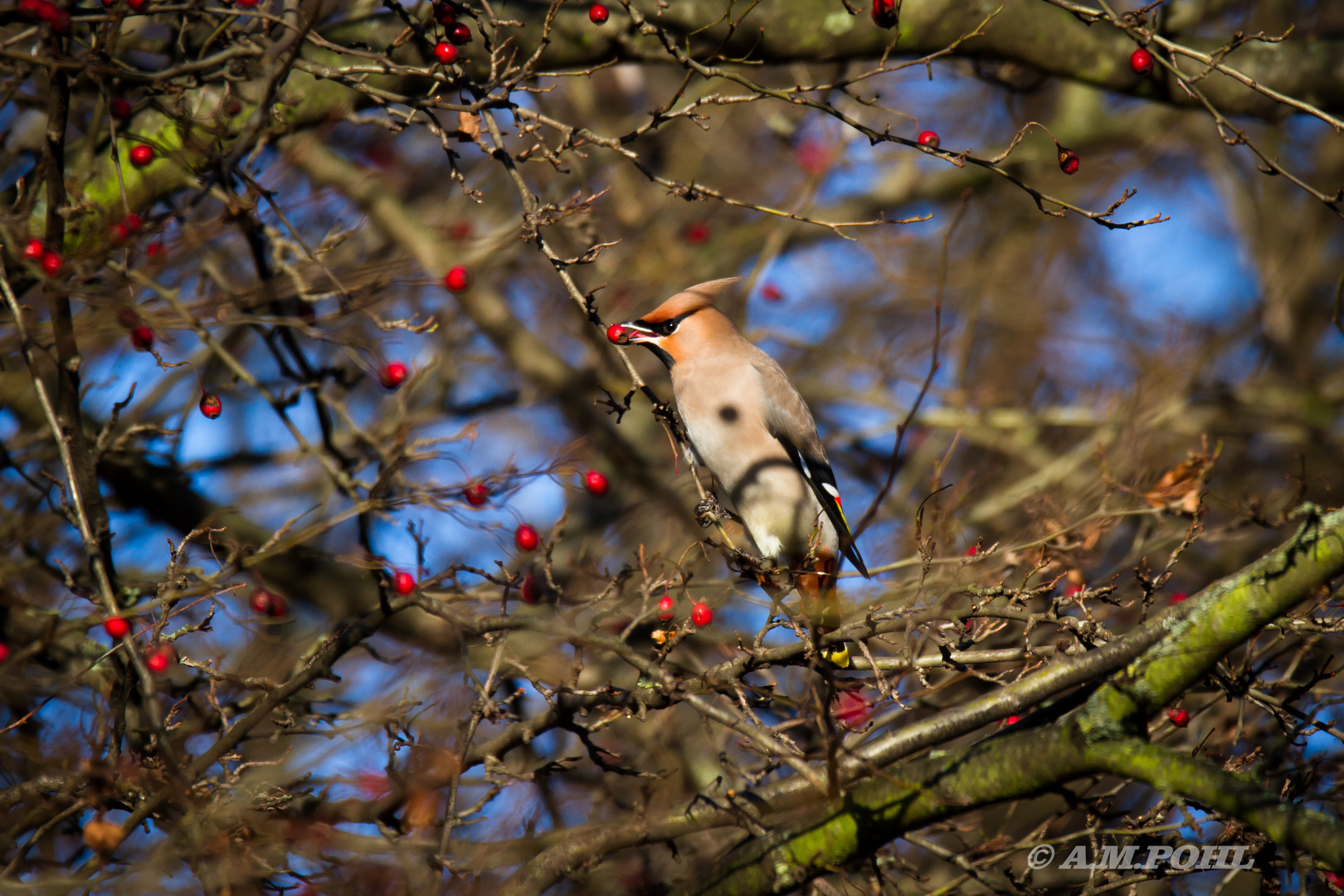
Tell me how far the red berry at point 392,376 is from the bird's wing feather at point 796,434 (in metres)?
1.48

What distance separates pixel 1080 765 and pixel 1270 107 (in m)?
3.06

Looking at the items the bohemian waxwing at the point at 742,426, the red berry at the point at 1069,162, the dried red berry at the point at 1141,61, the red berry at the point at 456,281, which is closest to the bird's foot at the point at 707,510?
the bohemian waxwing at the point at 742,426

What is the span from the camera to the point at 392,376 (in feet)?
11.3

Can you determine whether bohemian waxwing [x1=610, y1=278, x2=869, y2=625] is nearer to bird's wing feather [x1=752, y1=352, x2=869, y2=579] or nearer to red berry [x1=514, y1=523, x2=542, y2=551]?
bird's wing feather [x1=752, y1=352, x2=869, y2=579]

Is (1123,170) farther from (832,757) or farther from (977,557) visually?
(832,757)

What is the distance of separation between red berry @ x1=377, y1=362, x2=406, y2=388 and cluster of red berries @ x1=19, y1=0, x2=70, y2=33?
132cm

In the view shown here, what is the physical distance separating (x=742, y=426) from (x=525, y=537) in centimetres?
106

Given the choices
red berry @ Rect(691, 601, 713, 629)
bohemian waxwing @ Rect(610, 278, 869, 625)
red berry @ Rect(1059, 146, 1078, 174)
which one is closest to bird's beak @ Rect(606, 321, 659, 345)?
bohemian waxwing @ Rect(610, 278, 869, 625)

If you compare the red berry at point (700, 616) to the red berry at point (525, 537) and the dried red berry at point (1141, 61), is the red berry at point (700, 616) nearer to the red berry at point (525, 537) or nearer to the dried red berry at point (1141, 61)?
the red berry at point (525, 537)

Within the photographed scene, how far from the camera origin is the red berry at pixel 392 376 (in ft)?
11.3

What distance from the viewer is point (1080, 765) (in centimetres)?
225

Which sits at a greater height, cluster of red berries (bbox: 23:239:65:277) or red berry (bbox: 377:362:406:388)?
red berry (bbox: 377:362:406:388)

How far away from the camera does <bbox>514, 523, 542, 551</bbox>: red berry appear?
3.54m

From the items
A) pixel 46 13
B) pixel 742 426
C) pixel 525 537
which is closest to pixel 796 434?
pixel 742 426
